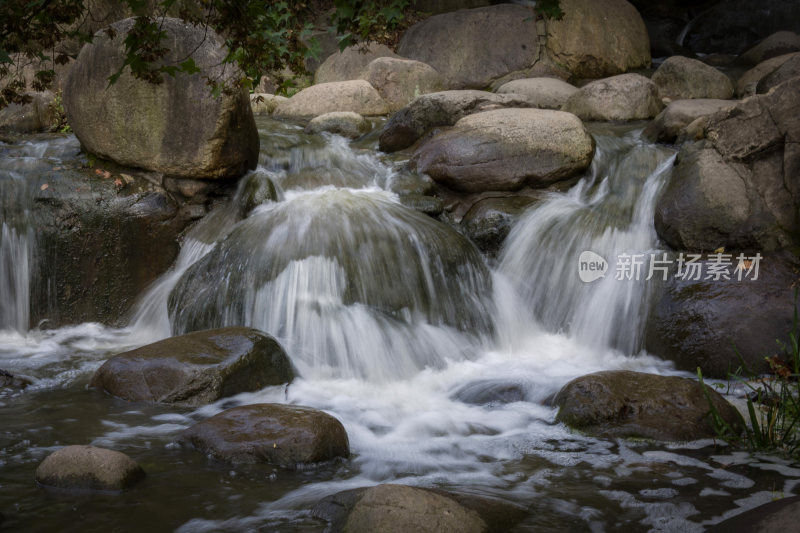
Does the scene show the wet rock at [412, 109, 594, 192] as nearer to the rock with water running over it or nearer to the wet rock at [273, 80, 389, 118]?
the wet rock at [273, 80, 389, 118]

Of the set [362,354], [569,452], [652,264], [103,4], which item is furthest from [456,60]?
[569,452]

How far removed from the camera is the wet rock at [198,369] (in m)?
4.88

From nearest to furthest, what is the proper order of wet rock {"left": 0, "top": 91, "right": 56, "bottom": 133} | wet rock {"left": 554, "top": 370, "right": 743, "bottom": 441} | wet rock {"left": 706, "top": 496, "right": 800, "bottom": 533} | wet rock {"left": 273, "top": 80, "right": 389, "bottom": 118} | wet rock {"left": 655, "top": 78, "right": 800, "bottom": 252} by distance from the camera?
1. wet rock {"left": 706, "top": 496, "right": 800, "bottom": 533}
2. wet rock {"left": 554, "top": 370, "right": 743, "bottom": 441}
3. wet rock {"left": 655, "top": 78, "right": 800, "bottom": 252}
4. wet rock {"left": 0, "top": 91, "right": 56, "bottom": 133}
5. wet rock {"left": 273, "top": 80, "right": 389, "bottom": 118}

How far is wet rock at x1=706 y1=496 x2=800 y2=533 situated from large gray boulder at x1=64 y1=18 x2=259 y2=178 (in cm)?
615

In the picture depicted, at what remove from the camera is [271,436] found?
12.7 feet

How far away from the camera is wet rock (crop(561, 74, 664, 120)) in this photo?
9.88 m

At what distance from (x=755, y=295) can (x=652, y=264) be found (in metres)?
0.92

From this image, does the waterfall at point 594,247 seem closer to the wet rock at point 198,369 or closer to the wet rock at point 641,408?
the wet rock at point 641,408

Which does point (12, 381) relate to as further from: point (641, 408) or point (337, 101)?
point (337, 101)

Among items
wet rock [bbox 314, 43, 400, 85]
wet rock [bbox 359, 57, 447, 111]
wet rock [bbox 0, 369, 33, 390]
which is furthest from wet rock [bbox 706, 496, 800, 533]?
wet rock [bbox 314, 43, 400, 85]

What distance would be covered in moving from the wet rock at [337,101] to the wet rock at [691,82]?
4.47 m

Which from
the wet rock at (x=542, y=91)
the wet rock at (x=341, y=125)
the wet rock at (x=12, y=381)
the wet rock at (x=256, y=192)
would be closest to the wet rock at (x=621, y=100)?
the wet rock at (x=542, y=91)

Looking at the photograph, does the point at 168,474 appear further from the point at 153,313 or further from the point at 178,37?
the point at 178,37

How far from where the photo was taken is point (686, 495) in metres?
3.44
